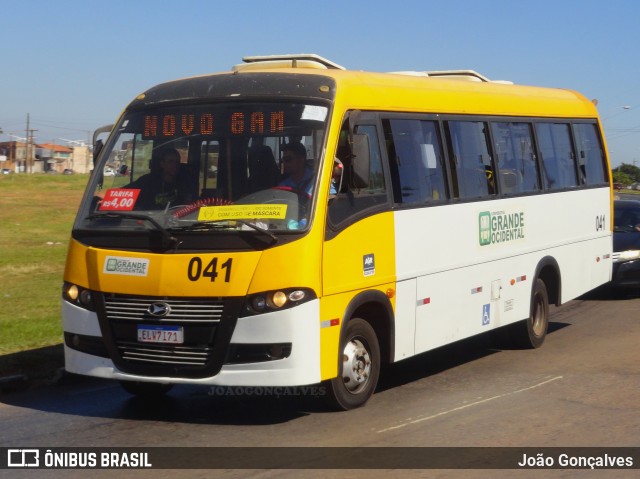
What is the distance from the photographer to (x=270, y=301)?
8328mm

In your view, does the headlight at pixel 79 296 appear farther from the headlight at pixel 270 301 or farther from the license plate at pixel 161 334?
the headlight at pixel 270 301

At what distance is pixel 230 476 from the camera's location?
6.98 metres

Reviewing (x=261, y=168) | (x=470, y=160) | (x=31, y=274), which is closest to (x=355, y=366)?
(x=261, y=168)

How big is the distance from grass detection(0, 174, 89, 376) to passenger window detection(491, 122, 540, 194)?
5.21m

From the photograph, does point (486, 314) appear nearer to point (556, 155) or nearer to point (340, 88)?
point (556, 155)

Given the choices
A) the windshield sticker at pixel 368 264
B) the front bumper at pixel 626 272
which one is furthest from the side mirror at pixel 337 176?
the front bumper at pixel 626 272

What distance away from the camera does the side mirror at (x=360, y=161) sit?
899 cm

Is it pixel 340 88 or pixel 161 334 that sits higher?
pixel 340 88

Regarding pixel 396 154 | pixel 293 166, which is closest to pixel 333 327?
pixel 293 166

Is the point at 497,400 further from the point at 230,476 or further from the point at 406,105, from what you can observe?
the point at 230,476

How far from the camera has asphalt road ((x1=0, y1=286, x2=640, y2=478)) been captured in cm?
801

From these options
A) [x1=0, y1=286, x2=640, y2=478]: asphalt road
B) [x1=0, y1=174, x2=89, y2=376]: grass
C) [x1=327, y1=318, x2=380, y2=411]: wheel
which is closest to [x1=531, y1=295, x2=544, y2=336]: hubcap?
[x1=0, y1=286, x2=640, y2=478]: asphalt road

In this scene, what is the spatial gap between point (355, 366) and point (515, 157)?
443cm

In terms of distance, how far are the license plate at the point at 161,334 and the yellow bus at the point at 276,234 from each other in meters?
0.01
